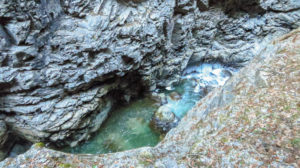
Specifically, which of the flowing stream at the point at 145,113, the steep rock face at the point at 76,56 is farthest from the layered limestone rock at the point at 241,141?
the flowing stream at the point at 145,113

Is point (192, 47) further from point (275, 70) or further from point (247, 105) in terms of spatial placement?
point (247, 105)

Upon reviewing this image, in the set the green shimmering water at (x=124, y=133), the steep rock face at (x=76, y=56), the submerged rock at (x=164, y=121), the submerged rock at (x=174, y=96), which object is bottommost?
the green shimmering water at (x=124, y=133)

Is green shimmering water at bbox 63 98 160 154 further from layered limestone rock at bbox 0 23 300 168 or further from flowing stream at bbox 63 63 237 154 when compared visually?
layered limestone rock at bbox 0 23 300 168

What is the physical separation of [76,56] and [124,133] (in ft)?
20.9

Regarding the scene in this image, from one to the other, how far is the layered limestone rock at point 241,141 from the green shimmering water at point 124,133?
627 centimetres

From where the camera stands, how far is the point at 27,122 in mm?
9242

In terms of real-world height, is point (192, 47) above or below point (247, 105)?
below

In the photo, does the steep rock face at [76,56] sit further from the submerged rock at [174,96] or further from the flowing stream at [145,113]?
the submerged rock at [174,96]

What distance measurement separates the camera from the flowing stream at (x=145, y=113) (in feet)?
36.3

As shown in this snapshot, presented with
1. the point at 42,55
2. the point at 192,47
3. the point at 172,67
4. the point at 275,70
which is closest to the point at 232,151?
the point at 275,70

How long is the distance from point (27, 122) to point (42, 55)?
405 cm

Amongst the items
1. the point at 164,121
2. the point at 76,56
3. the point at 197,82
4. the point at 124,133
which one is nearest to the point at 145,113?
the point at 164,121

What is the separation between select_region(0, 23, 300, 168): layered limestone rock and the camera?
390 centimetres

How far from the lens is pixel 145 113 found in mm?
13398
